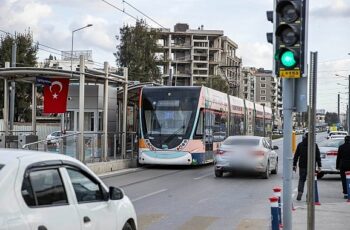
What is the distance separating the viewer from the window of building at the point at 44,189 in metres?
4.96

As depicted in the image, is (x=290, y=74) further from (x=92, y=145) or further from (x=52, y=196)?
(x=92, y=145)

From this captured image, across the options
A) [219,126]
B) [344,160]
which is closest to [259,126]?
[219,126]

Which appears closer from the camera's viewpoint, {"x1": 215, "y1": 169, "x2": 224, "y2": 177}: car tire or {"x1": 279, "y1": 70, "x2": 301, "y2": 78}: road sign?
{"x1": 279, "y1": 70, "x2": 301, "y2": 78}: road sign

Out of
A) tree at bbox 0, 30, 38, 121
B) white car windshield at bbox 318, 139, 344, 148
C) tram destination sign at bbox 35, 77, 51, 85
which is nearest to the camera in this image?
white car windshield at bbox 318, 139, 344, 148

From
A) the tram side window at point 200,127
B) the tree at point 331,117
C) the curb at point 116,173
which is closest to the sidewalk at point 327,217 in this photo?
the curb at point 116,173

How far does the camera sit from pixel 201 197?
15.1 metres

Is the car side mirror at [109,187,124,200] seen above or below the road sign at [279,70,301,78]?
below

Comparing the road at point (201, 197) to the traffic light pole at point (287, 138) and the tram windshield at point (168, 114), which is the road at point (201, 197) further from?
the tram windshield at point (168, 114)

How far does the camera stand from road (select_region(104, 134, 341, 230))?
11.1 metres

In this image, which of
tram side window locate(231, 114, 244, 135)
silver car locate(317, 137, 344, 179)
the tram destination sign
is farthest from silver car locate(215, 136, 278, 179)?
tram side window locate(231, 114, 244, 135)

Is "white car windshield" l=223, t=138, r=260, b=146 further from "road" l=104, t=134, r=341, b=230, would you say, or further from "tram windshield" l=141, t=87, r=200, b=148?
"tram windshield" l=141, t=87, r=200, b=148

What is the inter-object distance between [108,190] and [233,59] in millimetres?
153721

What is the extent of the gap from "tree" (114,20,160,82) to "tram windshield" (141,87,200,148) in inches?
1114

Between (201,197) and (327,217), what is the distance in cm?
431
